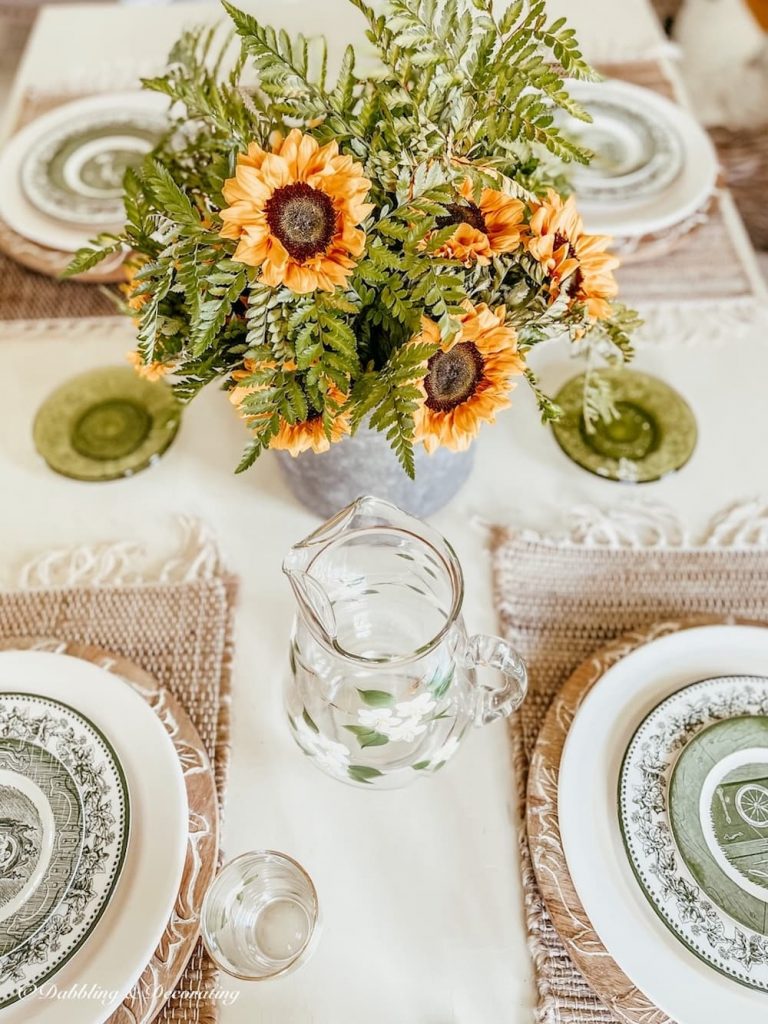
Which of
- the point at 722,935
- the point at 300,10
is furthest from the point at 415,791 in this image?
the point at 300,10

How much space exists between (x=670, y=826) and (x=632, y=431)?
0.42 metres

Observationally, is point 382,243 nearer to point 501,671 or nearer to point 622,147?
point 501,671

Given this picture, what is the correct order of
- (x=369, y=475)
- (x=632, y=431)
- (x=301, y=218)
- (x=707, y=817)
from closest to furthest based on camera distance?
(x=301, y=218)
(x=707, y=817)
(x=369, y=475)
(x=632, y=431)

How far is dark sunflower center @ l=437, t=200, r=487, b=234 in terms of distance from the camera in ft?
1.95

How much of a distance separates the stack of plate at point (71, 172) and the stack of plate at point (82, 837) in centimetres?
54

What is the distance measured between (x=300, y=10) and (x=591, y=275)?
922 millimetres

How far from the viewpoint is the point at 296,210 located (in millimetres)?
517

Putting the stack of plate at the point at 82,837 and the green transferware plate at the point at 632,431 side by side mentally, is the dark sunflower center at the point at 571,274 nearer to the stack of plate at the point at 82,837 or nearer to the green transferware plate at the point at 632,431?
the green transferware plate at the point at 632,431

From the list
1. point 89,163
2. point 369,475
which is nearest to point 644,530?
point 369,475

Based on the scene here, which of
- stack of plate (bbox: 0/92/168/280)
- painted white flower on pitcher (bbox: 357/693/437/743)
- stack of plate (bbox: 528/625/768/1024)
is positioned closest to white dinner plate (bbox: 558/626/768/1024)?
stack of plate (bbox: 528/625/768/1024)

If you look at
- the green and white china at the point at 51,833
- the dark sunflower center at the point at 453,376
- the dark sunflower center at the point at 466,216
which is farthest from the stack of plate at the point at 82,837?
the dark sunflower center at the point at 466,216

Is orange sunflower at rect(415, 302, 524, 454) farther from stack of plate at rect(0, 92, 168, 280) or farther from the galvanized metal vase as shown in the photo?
stack of plate at rect(0, 92, 168, 280)

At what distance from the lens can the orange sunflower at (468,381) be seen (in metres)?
0.58

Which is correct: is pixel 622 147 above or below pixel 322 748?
above
